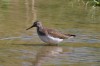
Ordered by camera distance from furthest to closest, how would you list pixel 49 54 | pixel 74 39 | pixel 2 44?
pixel 74 39, pixel 2 44, pixel 49 54

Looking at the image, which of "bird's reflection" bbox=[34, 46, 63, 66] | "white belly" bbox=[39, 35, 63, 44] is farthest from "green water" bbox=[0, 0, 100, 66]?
"white belly" bbox=[39, 35, 63, 44]

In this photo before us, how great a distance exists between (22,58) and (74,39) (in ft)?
9.22

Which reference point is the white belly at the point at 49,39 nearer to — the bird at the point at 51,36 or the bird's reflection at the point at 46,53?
the bird at the point at 51,36

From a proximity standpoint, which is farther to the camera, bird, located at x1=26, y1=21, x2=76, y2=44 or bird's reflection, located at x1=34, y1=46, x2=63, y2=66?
bird, located at x1=26, y1=21, x2=76, y2=44

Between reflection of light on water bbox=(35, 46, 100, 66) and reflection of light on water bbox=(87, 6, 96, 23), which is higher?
reflection of light on water bbox=(35, 46, 100, 66)

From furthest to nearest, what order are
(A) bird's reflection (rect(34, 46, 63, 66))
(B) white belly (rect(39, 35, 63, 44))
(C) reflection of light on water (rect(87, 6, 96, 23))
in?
(C) reflection of light on water (rect(87, 6, 96, 23))
(B) white belly (rect(39, 35, 63, 44))
(A) bird's reflection (rect(34, 46, 63, 66))

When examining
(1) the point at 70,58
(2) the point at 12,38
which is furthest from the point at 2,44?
(1) the point at 70,58

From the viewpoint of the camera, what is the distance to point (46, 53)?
11.0 metres

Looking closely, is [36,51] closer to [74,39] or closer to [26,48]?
[26,48]

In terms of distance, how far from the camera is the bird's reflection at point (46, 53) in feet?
33.2

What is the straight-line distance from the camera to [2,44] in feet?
38.5

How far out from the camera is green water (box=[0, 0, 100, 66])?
10148 mm

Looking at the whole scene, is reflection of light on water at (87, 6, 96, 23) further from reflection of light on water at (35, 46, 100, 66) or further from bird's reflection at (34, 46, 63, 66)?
reflection of light on water at (35, 46, 100, 66)

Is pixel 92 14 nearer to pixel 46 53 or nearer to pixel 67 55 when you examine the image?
pixel 46 53
